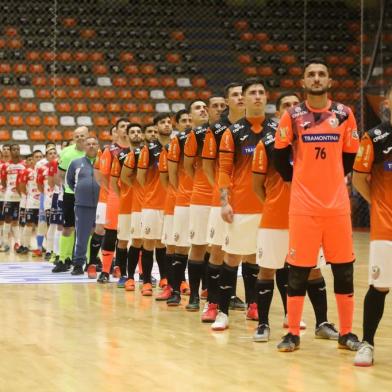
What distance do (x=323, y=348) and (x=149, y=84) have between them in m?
15.0

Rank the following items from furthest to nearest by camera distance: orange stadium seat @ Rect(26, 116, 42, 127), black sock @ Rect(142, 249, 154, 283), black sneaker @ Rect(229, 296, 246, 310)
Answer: orange stadium seat @ Rect(26, 116, 42, 127)
black sock @ Rect(142, 249, 154, 283)
black sneaker @ Rect(229, 296, 246, 310)

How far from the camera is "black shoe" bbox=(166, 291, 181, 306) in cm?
752

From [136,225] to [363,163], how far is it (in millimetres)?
4118

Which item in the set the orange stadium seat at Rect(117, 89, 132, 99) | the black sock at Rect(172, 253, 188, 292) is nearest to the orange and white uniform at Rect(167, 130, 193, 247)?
the black sock at Rect(172, 253, 188, 292)

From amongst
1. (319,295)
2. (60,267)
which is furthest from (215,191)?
(60,267)

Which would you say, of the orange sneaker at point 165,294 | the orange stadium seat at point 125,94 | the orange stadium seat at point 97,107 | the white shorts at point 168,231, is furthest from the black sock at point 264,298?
the orange stadium seat at point 125,94

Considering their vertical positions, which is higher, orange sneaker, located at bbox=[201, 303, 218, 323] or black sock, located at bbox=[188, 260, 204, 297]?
black sock, located at bbox=[188, 260, 204, 297]

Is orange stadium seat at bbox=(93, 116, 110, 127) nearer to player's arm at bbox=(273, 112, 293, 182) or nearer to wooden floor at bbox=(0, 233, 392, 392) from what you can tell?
wooden floor at bbox=(0, 233, 392, 392)

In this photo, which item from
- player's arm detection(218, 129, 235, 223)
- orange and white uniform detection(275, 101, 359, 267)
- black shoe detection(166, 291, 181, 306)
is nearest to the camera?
orange and white uniform detection(275, 101, 359, 267)

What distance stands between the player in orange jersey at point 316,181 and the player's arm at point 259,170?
0.46m

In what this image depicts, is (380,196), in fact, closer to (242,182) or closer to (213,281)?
(242,182)

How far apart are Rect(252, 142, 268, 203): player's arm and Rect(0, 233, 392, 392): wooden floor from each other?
0.96 meters

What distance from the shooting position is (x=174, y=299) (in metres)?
7.55

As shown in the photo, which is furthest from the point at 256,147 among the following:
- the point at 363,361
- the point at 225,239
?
the point at 363,361
